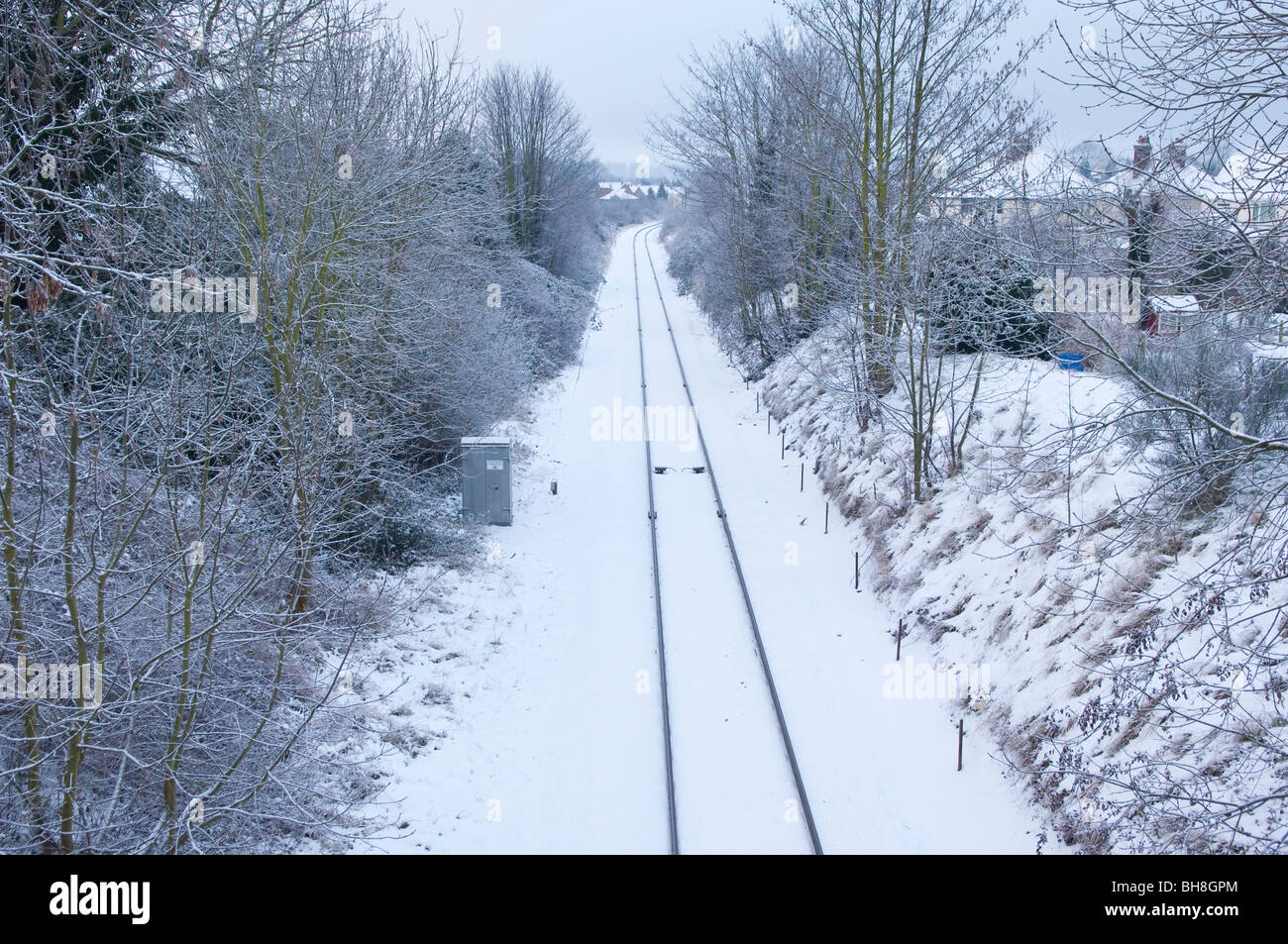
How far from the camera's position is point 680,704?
9.06 m

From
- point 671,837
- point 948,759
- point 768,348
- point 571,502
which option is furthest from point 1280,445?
point 768,348

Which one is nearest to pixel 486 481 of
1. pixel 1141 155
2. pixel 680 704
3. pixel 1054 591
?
pixel 680 704

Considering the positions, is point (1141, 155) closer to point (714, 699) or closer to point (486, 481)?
point (714, 699)

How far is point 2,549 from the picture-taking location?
4996 millimetres

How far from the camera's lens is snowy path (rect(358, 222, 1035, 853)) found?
732 cm

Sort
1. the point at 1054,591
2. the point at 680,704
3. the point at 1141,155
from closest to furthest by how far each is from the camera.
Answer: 1. the point at 1141,155
2. the point at 1054,591
3. the point at 680,704

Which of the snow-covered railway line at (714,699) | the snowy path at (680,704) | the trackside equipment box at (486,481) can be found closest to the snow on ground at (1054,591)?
the snowy path at (680,704)

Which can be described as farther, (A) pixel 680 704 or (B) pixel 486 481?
(B) pixel 486 481

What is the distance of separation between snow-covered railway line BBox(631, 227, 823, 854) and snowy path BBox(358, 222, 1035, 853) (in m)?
0.03

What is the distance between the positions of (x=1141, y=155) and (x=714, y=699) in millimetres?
6436

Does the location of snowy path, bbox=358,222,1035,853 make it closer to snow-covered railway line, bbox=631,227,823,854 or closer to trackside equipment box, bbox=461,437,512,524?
→ snow-covered railway line, bbox=631,227,823,854

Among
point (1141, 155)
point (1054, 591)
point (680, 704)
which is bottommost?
point (680, 704)

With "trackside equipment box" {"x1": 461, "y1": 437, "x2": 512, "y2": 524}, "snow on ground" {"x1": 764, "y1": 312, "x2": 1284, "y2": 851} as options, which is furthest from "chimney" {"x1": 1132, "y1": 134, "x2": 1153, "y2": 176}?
"trackside equipment box" {"x1": 461, "y1": 437, "x2": 512, "y2": 524}

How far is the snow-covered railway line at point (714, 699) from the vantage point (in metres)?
7.24
